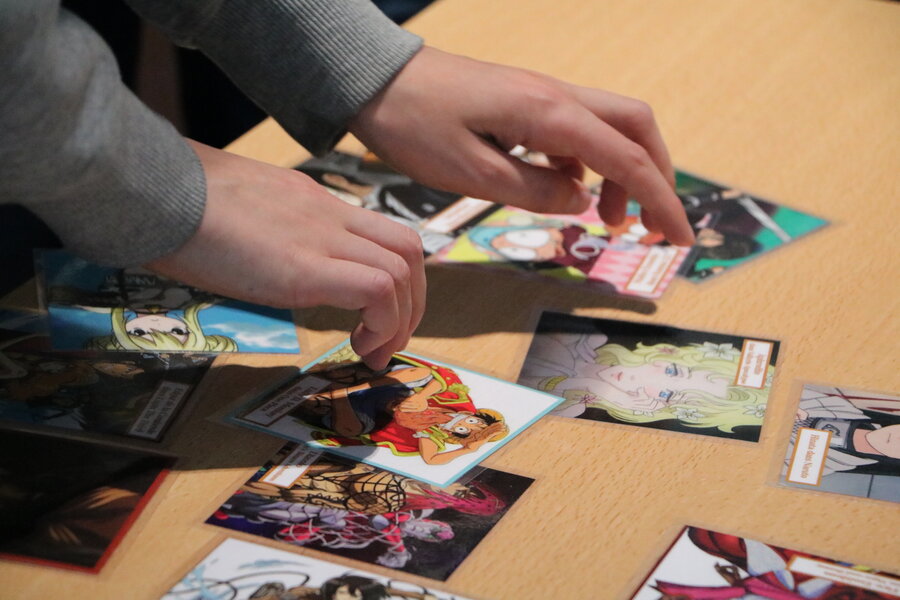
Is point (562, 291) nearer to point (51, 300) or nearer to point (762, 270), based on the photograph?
point (762, 270)

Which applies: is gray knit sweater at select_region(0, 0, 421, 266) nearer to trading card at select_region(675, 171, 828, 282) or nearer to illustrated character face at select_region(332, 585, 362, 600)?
illustrated character face at select_region(332, 585, 362, 600)

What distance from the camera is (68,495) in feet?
2.01

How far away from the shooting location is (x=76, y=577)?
57 centimetres

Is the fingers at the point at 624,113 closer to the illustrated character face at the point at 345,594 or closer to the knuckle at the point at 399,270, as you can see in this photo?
the knuckle at the point at 399,270

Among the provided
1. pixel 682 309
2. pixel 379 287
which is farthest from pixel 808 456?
pixel 379 287

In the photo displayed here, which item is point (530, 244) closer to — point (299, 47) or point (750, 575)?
point (299, 47)

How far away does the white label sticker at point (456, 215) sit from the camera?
0.94 m

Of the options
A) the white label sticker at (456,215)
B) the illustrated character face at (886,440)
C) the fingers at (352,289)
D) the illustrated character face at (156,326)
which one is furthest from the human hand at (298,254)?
the illustrated character face at (886,440)

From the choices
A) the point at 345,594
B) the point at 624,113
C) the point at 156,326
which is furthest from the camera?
the point at 624,113

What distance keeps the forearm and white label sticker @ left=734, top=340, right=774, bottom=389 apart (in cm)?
39

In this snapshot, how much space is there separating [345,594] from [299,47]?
1.50 ft

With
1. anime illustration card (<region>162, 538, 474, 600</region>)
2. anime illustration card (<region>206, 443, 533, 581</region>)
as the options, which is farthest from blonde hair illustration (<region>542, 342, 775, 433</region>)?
anime illustration card (<region>162, 538, 474, 600</region>)

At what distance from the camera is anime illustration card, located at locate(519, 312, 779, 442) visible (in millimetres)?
709

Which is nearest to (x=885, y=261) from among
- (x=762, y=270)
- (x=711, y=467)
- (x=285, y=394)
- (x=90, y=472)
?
(x=762, y=270)
